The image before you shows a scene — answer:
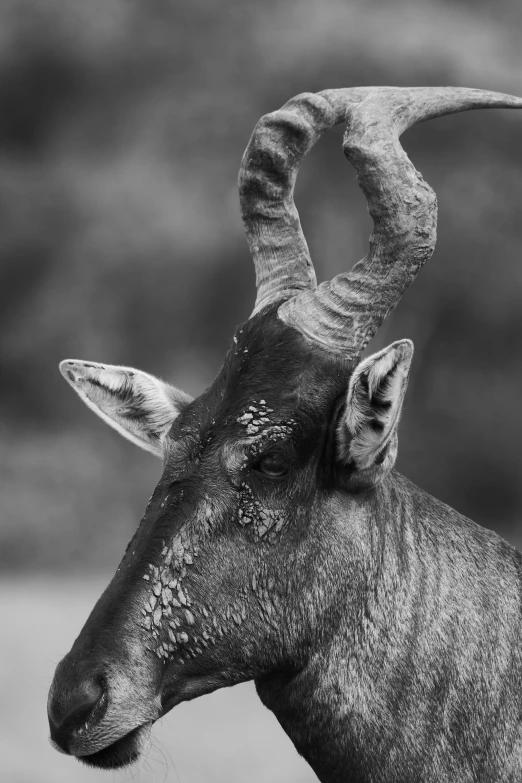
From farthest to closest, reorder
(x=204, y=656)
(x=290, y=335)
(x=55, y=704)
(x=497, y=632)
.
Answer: (x=497, y=632), (x=290, y=335), (x=204, y=656), (x=55, y=704)

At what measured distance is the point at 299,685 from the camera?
470 cm

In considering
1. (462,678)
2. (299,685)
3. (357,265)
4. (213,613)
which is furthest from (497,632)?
(357,265)

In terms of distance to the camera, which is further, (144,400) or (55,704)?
(144,400)

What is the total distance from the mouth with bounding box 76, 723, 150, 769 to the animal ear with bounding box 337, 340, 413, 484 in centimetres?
145

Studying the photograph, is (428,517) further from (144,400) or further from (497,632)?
(144,400)

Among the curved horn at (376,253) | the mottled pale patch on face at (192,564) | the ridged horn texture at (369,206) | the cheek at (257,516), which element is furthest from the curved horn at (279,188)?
the cheek at (257,516)

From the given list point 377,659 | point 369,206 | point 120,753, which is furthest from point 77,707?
point 369,206

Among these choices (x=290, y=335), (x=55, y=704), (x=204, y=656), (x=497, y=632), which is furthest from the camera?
(x=497, y=632)

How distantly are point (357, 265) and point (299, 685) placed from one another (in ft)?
6.30

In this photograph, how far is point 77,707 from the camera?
163 inches

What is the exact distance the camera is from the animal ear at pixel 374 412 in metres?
4.33

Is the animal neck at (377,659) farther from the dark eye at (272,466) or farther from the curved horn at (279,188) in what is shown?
the curved horn at (279,188)

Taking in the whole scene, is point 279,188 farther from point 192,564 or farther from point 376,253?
point 192,564

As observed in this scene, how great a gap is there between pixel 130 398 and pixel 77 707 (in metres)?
1.72
